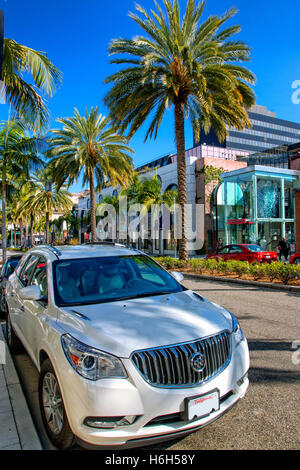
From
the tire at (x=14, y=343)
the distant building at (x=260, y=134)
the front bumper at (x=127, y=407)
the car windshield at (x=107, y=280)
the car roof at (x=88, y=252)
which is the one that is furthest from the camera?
the distant building at (x=260, y=134)

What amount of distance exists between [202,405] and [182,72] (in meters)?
16.1

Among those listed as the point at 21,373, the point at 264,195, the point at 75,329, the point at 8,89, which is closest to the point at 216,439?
the point at 75,329

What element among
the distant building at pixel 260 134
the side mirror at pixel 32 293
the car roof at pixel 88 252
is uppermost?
the distant building at pixel 260 134

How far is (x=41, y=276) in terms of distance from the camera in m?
4.04

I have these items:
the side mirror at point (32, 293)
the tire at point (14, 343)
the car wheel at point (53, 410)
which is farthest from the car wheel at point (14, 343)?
the car wheel at point (53, 410)

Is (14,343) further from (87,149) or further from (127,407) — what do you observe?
(87,149)

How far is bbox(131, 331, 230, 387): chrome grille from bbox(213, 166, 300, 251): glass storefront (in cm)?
2638

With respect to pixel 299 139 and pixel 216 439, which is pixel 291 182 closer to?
pixel 216 439

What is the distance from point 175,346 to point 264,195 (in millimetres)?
28965

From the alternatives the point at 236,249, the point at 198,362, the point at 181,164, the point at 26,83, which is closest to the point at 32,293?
the point at 198,362

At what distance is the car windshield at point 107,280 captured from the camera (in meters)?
3.48

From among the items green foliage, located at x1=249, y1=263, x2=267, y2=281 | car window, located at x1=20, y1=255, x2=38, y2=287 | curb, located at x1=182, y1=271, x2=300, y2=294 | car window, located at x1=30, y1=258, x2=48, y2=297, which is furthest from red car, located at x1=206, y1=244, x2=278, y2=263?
car window, located at x1=30, y1=258, x2=48, y2=297

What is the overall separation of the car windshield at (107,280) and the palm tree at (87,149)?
18820mm

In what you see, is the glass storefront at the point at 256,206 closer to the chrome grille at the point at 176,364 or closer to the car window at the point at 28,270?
the car window at the point at 28,270
